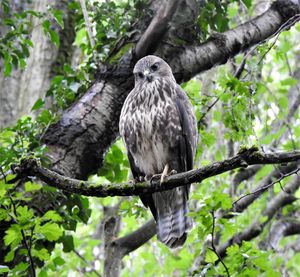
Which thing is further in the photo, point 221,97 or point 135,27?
point 135,27

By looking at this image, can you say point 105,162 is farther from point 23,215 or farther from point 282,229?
point 282,229

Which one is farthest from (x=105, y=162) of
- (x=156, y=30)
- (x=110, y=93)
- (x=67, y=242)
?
(x=156, y=30)

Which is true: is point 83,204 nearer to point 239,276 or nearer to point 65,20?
point 239,276

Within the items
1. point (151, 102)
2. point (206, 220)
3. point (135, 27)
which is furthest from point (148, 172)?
point (135, 27)

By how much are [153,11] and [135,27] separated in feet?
0.66

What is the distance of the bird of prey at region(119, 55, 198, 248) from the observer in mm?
4402

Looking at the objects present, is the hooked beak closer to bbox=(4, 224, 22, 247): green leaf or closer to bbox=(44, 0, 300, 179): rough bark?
bbox=(44, 0, 300, 179): rough bark

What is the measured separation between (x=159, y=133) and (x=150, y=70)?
543 mm

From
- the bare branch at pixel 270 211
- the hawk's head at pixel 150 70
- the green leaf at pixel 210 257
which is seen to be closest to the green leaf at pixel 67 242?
the green leaf at pixel 210 257

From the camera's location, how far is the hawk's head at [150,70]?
457cm

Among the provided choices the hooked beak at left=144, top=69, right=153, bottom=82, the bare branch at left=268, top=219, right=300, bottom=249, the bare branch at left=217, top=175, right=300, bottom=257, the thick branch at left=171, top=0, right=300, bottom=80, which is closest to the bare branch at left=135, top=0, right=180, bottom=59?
the hooked beak at left=144, top=69, right=153, bottom=82

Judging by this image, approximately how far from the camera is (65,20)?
582 cm

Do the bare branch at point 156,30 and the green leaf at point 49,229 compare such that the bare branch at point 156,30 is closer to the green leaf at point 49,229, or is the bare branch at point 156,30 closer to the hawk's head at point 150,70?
the hawk's head at point 150,70

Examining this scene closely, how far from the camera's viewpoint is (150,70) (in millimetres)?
4594
